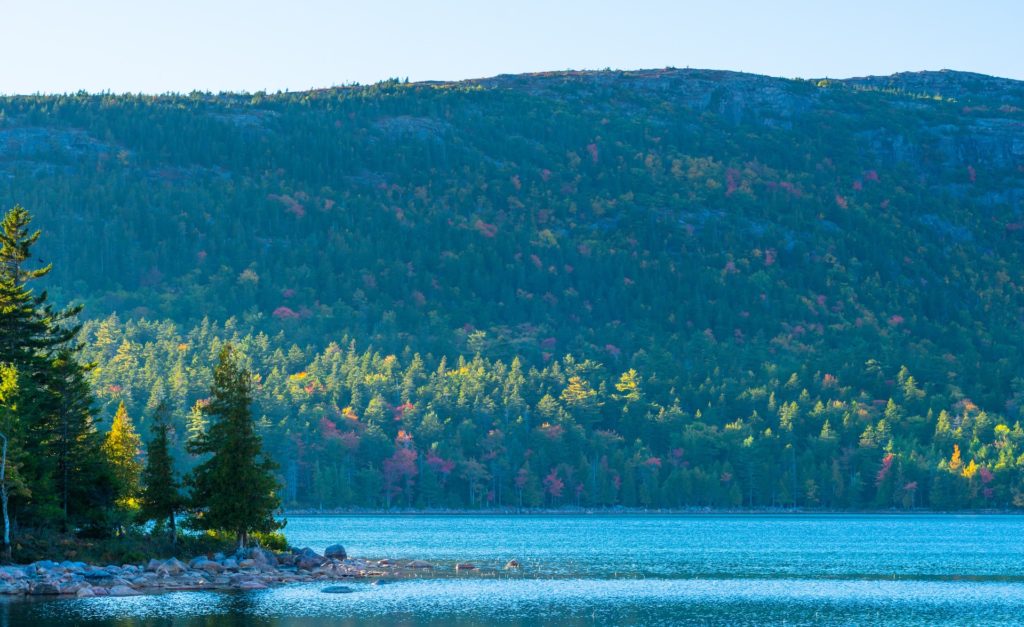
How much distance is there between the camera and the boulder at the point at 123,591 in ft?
283

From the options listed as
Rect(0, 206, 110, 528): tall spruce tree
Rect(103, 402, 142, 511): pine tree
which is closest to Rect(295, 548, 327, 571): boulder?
Rect(103, 402, 142, 511): pine tree

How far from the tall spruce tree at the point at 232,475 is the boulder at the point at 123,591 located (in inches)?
462

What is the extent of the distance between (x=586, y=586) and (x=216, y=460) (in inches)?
1024

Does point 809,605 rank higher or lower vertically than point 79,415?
lower

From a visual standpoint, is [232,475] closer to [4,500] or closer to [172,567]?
[172,567]

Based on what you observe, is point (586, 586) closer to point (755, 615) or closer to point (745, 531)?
point (755, 615)

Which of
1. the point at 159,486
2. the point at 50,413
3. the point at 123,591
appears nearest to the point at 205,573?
the point at 159,486

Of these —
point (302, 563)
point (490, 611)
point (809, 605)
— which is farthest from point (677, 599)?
point (302, 563)

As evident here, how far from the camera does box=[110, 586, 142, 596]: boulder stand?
86.4 m

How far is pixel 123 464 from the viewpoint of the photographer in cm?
10350

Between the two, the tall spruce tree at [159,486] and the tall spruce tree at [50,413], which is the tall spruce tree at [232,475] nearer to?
the tall spruce tree at [159,486]

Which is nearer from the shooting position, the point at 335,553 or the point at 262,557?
the point at 262,557

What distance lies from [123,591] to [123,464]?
705 inches

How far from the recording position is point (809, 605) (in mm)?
93250
